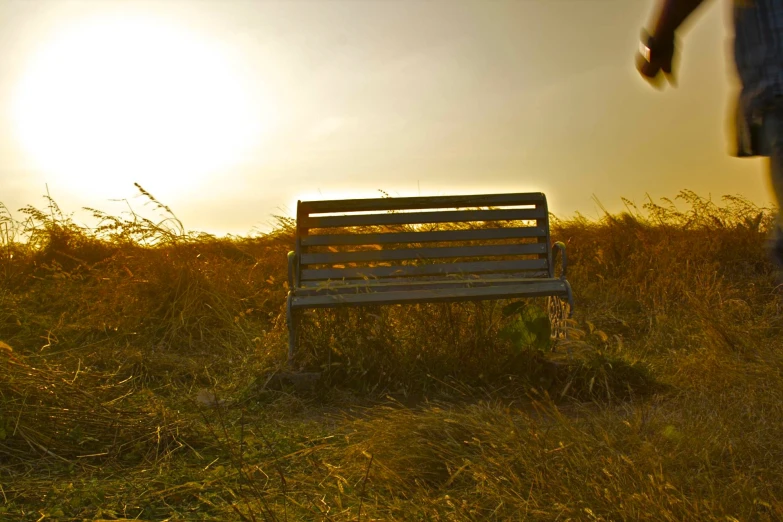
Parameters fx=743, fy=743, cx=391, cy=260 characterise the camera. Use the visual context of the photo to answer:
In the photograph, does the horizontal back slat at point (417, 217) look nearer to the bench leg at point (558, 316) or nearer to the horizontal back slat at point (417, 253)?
the horizontal back slat at point (417, 253)

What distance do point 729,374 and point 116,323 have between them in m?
4.06

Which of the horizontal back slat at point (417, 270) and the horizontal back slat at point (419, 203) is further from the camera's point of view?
the horizontal back slat at point (419, 203)

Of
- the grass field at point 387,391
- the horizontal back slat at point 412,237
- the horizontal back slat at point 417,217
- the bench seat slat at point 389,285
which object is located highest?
the horizontal back slat at point 417,217

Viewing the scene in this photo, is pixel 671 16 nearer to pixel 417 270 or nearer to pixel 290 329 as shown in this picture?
pixel 290 329

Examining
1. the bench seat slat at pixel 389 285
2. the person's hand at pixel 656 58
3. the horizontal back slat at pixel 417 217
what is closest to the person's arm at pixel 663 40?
the person's hand at pixel 656 58

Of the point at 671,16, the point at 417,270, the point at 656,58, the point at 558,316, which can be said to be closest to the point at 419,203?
the point at 417,270

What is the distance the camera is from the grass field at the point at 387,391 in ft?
6.73

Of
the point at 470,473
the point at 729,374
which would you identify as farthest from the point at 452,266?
the point at 470,473

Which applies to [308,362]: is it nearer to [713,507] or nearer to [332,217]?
[332,217]

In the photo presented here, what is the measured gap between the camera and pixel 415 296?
3.95 m

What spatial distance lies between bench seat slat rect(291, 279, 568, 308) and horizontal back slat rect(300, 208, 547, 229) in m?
0.74

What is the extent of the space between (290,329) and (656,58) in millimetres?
2791

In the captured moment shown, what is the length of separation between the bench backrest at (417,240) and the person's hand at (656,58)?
9.50 feet

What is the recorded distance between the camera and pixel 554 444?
216 cm
